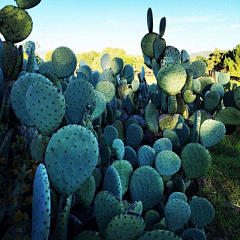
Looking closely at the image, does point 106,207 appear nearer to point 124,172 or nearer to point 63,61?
point 124,172

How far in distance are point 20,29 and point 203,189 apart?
2.29m

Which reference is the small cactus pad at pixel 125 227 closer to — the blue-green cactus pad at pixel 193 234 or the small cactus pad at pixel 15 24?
the blue-green cactus pad at pixel 193 234

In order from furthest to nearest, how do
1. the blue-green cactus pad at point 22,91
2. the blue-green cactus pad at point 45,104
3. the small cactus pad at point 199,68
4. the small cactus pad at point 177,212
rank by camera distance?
1. the small cactus pad at point 199,68
2. the blue-green cactus pad at point 22,91
3. the small cactus pad at point 177,212
4. the blue-green cactus pad at point 45,104

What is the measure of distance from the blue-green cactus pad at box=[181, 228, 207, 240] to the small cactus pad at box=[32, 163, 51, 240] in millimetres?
989

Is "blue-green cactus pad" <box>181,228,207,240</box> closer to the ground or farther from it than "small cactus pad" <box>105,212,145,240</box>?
closer to the ground

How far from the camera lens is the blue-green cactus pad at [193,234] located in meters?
1.60

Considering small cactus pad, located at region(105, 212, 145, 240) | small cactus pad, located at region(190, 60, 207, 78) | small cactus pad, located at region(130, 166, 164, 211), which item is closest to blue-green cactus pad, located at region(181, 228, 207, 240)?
small cactus pad, located at region(130, 166, 164, 211)

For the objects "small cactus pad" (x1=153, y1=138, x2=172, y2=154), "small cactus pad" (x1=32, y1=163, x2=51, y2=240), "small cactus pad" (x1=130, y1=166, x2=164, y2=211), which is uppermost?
"small cactus pad" (x1=32, y1=163, x2=51, y2=240)

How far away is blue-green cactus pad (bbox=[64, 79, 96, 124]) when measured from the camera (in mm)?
1809

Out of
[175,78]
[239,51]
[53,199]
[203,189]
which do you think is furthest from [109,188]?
[239,51]

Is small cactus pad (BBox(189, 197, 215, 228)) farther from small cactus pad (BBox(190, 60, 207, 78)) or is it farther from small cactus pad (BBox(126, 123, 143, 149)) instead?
small cactus pad (BBox(190, 60, 207, 78))

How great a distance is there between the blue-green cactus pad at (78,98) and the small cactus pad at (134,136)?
94 cm

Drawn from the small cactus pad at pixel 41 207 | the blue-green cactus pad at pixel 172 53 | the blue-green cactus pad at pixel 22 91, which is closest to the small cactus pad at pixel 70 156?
the small cactus pad at pixel 41 207

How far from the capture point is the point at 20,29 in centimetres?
230
